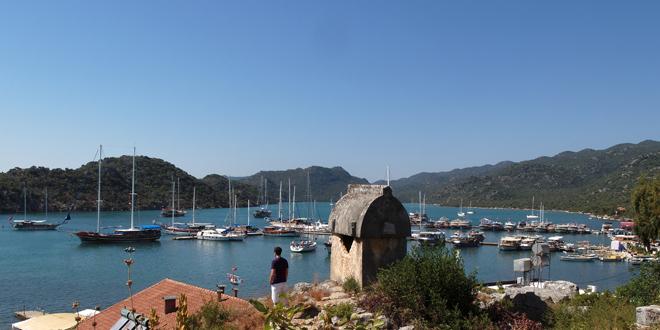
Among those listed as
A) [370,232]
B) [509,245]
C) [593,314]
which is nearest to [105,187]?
[509,245]

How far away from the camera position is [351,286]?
10.4m

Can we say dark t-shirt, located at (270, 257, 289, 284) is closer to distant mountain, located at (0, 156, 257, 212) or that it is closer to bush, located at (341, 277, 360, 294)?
bush, located at (341, 277, 360, 294)

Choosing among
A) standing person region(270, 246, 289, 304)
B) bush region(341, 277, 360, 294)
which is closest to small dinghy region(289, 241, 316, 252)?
bush region(341, 277, 360, 294)

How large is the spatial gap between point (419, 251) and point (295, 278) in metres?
39.5

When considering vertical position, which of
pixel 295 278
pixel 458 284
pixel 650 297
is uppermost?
pixel 458 284

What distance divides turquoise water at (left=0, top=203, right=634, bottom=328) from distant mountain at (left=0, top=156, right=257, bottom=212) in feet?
176

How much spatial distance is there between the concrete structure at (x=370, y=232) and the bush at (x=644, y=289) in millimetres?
5199

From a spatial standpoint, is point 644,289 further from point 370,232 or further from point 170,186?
point 170,186

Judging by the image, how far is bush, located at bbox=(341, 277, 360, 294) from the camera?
Result: 10.3 meters

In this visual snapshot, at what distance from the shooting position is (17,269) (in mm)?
50688

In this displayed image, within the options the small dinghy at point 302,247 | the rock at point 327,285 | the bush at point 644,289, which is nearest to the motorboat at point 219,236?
the small dinghy at point 302,247

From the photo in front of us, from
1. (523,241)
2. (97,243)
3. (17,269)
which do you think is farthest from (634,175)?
(17,269)

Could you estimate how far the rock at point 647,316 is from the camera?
850cm

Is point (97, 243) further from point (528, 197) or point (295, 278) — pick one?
point (528, 197)
